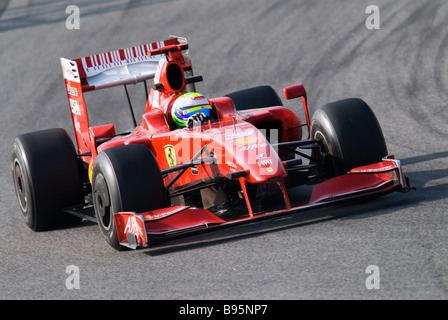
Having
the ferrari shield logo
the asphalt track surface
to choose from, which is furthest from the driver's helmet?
the asphalt track surface

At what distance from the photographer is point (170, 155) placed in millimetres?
8625

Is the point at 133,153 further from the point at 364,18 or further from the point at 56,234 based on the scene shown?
the point at 364,18

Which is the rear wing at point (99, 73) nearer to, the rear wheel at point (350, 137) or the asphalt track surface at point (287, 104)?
the asphalt track surface at point (287, 104)

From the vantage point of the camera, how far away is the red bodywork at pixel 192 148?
7438 millimetres

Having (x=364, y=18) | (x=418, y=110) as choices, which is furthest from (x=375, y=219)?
(x=364, y=18)

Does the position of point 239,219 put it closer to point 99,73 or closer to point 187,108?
point 187,108

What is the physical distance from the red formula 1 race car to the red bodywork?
0.04 ft

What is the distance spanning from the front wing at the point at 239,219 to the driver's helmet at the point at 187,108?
1.48 metres

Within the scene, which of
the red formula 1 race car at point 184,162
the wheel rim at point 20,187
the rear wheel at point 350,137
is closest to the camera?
the red formula 1 race car at point 184,162

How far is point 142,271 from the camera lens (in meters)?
6.95

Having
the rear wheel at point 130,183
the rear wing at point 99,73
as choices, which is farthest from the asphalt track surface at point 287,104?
the rear wing at point 99,73

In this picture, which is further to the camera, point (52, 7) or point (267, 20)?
point (52, 7)
